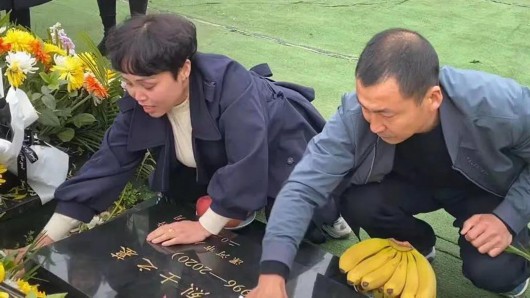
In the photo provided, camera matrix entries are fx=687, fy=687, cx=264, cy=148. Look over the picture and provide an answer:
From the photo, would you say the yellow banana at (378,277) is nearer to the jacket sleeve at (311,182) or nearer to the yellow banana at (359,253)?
the yellow banana at (359,253)

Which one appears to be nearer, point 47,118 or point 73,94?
point 47,118

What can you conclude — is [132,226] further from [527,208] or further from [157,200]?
[527,208]

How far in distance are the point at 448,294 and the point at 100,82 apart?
129cm

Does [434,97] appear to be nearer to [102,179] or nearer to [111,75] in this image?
[102,179]

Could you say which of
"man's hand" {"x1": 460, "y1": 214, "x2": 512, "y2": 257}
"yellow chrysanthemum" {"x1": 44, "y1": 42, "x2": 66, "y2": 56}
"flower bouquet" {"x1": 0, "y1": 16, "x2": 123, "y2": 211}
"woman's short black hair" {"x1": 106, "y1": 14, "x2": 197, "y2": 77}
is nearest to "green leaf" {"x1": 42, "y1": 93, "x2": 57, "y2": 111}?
"flower bouquet" {"x1": 0, "y1": 16, "x2": 123, "y2": 211}

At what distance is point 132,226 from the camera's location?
1.87m

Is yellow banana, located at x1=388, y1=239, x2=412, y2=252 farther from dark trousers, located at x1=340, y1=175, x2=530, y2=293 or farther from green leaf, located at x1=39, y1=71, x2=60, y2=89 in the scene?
green leaf, located at x1=39, y1=71, x2=60, y2=89

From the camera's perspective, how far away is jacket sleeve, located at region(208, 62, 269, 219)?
1789 mm

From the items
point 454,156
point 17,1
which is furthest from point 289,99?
point 17,1

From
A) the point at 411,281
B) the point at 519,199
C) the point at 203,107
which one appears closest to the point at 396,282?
the point at 411,281

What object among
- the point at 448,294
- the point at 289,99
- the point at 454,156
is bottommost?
the point at 448,294

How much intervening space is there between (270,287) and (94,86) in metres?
1.11

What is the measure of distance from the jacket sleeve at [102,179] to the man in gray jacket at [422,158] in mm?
560

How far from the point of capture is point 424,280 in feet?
5.37
